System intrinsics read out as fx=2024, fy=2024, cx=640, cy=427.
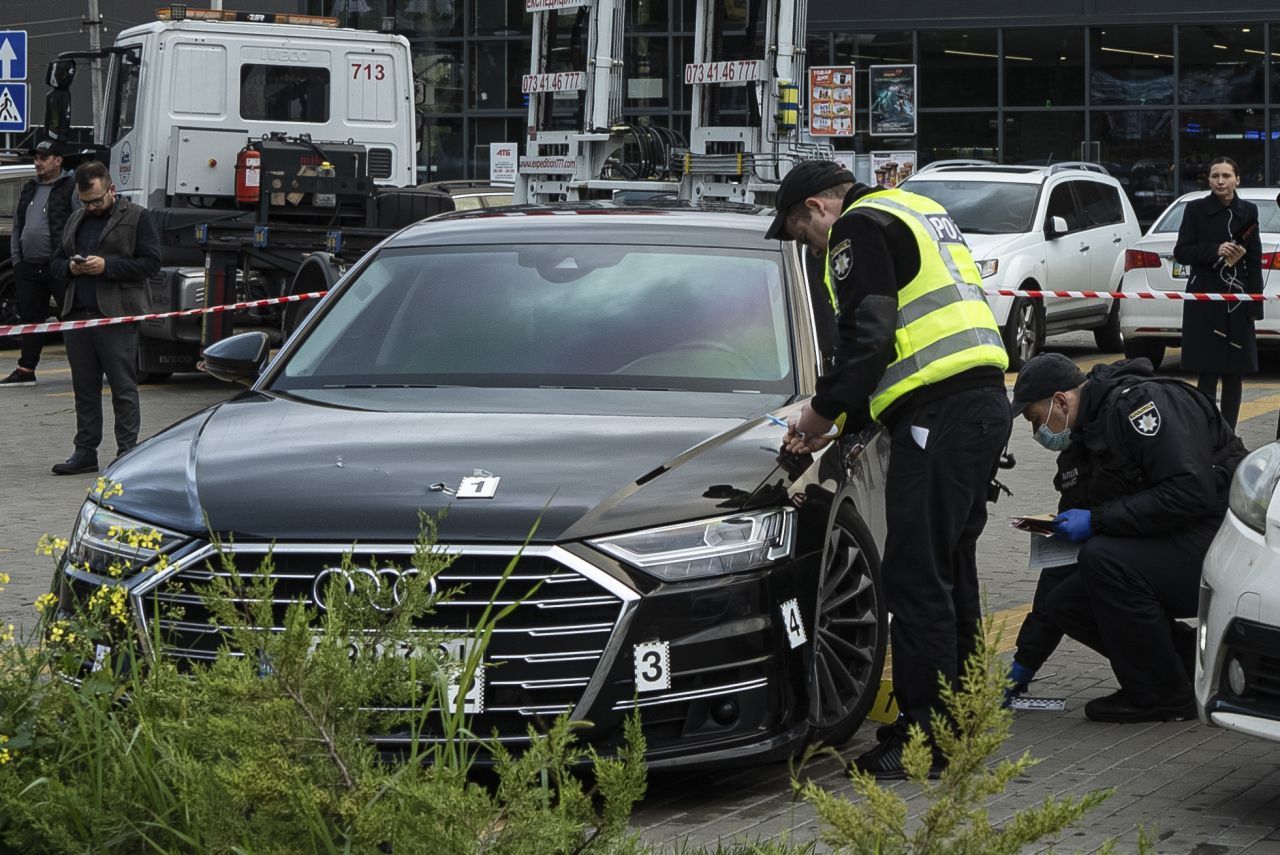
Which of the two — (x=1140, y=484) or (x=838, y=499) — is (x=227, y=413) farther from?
(x=1140, y=484)

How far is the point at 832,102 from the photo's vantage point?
754 inches

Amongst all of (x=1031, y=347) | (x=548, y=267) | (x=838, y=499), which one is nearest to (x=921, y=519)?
(x=838, y=499)

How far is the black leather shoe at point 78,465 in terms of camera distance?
11836 mm

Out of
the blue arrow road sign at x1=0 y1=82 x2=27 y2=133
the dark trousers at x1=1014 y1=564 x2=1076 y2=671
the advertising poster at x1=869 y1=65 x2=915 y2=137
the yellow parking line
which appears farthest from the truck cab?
the dark trousers at x1=1014 y1=564 x2=1076 y2=671

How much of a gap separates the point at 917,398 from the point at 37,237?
12.0 m

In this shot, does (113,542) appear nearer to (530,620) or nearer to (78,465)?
(530,620)

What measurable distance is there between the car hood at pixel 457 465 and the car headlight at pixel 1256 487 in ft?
3.86

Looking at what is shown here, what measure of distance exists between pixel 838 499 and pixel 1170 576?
3.98ft

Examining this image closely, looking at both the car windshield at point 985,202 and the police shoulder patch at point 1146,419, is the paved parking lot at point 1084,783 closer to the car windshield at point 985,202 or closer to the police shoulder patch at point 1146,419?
the police shoulder patch at point 1146,419

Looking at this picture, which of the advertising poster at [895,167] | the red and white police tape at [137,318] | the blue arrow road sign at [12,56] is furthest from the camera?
the advertising poster at [895,167]

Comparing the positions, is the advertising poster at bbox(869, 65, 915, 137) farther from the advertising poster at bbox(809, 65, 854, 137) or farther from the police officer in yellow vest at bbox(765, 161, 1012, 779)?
the police officer in yellow vest at bbox(765, 161, 1012, 779)

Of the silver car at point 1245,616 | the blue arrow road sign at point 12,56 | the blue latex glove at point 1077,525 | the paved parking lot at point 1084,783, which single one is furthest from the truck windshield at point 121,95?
the silver car at point 1245,616

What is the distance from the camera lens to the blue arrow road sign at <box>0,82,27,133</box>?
2016cm

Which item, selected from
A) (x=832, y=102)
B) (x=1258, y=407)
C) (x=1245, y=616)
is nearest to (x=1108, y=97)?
(x=832, y=102)
